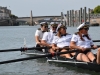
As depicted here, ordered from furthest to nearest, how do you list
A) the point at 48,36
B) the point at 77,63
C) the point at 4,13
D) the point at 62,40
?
the point at 4,13 → the point at 48,36 → the point at 62,40 → the point at 77,63

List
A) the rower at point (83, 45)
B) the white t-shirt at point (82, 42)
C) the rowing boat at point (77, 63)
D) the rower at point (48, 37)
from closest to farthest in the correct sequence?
the rowing boat at point (77, 63) < the rower at point (83, 45) < the white t-shirt at point (82, 42) < the rower at point (48, 37)

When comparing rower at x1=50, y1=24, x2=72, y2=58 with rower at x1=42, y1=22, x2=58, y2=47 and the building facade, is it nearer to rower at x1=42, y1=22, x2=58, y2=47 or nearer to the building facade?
rower at x1=42, y1=22, x2=58, y2=47

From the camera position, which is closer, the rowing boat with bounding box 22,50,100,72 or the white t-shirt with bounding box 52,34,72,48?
the rowing boat with bounding box 22,50,100,72

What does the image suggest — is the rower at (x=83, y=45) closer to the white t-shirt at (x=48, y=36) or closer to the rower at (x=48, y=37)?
the rower at (x=48, y=37)

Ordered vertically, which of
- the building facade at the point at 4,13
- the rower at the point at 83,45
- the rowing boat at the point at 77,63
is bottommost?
the rowing boat at the point at 77,63

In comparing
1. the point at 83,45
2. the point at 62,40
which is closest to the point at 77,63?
the point at 83,45

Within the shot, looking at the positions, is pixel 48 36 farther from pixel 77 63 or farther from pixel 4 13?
pixel 4 13

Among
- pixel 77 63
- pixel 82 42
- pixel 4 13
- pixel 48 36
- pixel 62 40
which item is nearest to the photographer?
pixel 82 42

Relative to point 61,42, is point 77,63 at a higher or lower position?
lower

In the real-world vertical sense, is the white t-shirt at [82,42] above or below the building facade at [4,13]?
below

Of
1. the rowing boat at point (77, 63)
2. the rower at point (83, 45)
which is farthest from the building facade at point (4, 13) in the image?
the rower at point (83, 45)

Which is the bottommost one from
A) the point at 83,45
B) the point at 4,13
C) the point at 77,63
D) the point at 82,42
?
the point at 77,63

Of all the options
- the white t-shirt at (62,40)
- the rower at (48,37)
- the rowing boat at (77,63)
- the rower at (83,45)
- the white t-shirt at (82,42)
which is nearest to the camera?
the rowing boat at (77,63)

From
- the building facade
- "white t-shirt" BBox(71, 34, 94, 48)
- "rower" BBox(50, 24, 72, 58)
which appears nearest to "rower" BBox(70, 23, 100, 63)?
"white t-shirt" BBox(71, 34, 94, 48)
